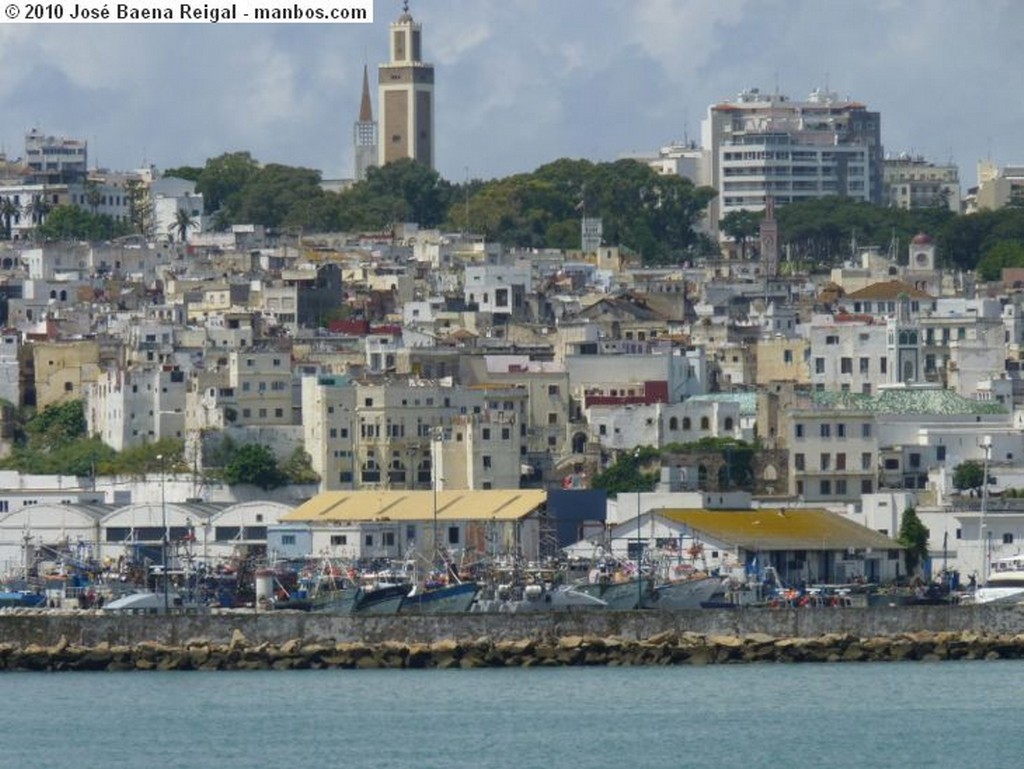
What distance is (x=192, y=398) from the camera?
81.6 m

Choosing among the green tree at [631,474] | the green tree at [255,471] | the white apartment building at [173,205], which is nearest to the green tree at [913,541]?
the green tree at [631,474]

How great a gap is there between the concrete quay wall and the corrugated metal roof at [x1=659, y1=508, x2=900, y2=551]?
40.7 ft

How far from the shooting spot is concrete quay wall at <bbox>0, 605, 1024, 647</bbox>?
54438 mm

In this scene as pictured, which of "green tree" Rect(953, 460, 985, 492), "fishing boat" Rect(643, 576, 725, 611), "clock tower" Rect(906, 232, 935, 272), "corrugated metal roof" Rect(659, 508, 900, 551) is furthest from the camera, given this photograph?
"clock tower" Rect(906, 232, 935, 272)

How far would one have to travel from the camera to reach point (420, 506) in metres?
72.6

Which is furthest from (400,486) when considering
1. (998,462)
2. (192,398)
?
(998,462)

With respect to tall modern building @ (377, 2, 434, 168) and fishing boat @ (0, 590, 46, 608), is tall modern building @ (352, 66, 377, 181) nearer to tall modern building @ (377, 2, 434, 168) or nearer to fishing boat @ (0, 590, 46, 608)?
tall modern building @ (377, 2, 434, 168)

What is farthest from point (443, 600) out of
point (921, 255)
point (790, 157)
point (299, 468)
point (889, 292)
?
point (790, 157)

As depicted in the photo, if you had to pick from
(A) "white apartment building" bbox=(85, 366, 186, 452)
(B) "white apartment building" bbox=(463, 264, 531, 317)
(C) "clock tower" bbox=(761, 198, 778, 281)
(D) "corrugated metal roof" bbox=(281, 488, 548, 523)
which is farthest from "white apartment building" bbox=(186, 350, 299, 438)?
(C) "clock tower" bbox=(761, 198, 778, 281)

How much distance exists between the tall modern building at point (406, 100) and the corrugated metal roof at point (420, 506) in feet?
198

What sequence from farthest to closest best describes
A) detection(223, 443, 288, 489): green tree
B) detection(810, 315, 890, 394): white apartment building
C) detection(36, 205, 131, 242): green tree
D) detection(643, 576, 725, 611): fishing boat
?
detection(36, 205, 131, 242): green tree < detection(810, 315, 890, 394): white apartment building < detection(223, 443, 288, 489): green tree < detection(643, 576, 725, 611): fishing boat

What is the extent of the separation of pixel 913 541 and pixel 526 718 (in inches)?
865

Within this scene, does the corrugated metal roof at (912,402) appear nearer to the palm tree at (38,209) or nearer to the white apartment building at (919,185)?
the palm tree at (38,209)

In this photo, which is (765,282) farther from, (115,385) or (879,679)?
(879,679)
